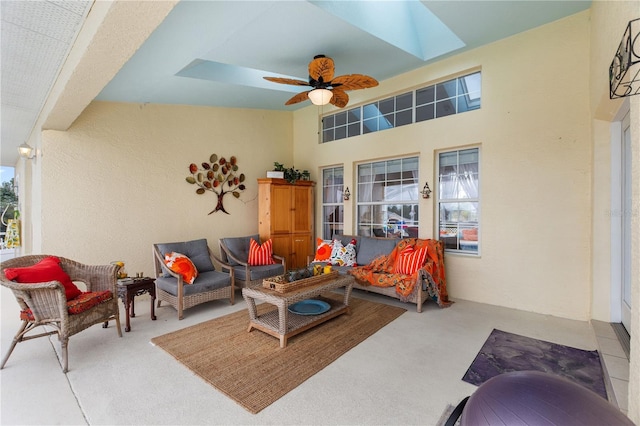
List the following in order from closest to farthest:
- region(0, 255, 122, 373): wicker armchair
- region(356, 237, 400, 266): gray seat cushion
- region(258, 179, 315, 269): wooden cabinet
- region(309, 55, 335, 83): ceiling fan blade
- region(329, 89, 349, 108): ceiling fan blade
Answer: region(0, 255, 122, 373): wicker armchair < region(309, 55, 335, 83): ceiling fan blade < region(329, 89, 349, 108): ceiling fan blade < region(356, 237, 400, 266): gray seat cushion < region(258, 179, 315, 269): wooden cabinet

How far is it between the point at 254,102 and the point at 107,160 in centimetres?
252

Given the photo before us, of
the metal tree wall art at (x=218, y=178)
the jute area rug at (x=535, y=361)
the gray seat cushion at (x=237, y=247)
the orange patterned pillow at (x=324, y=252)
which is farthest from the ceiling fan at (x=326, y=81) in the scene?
the jute area rug at (x=535, y=361)

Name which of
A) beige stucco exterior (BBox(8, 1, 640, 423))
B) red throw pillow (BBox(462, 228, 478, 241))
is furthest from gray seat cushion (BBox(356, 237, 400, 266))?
red throw pillow (BBox(462, 228, 478, 241))

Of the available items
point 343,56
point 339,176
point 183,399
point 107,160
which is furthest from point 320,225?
point 183,399

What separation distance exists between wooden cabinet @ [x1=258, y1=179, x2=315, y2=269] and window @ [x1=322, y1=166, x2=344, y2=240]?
1.18ft

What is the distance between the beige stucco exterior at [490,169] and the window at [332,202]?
3.52 feet

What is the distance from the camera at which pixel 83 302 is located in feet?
8.66

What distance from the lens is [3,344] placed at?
112 inches

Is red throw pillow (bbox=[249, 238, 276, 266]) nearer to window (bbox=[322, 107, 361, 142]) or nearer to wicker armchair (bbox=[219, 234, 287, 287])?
wicker armchair (bbox=[219, 234, 287, 287])

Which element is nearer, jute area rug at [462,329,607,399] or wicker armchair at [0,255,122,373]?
jute area rug at [462,329,607,399]

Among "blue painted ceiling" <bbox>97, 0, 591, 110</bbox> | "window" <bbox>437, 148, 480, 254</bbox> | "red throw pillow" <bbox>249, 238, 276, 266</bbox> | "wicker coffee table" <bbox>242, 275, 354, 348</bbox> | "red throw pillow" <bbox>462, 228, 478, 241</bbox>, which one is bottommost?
"wicker coffee table" <bbox>242, 275, 354, 348</bbox>

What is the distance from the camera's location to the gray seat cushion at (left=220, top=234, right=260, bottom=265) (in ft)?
16.0

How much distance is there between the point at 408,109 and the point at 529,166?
2.04 meters

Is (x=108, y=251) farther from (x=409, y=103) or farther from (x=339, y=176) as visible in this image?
(x=409, y=103)
